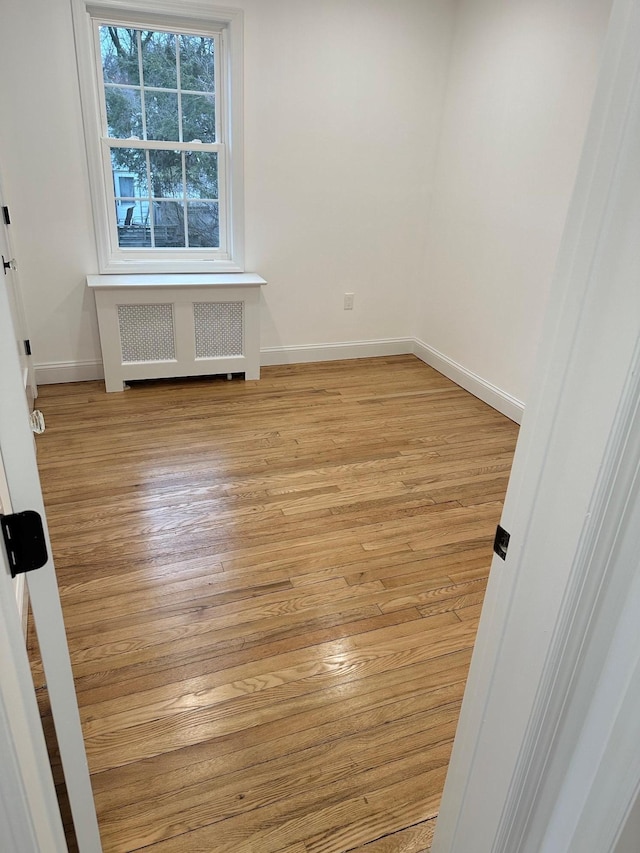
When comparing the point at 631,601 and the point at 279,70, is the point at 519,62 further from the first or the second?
the point at 631,601

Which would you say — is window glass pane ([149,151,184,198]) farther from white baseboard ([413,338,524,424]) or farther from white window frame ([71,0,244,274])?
white baseboard ([413,338,524,424])

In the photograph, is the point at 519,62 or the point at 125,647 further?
the point at 519,62

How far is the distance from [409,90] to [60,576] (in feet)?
12.8

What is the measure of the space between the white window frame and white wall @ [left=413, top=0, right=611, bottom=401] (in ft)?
5.09

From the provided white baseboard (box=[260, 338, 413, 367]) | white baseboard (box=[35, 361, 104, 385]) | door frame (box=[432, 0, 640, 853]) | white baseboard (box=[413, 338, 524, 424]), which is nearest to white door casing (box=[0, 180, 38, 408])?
white baseboard (box=[35, 361, 104, 385])

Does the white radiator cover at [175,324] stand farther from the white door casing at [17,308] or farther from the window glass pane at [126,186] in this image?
the window glass pane at [126,186]

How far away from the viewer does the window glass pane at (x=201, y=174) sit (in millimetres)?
3902

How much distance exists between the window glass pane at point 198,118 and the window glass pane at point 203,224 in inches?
16.3

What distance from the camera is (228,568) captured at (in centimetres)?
233

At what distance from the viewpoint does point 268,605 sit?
2.15 m

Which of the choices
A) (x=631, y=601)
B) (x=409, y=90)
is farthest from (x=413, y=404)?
(x=631, y=601)

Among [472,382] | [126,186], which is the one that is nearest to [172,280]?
[126,186]

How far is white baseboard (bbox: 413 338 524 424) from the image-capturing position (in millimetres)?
3816

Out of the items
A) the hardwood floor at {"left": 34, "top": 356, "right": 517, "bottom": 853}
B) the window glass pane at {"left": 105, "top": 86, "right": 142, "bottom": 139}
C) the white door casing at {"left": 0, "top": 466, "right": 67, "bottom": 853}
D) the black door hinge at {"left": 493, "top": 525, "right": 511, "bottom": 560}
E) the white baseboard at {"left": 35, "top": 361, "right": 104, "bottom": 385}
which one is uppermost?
the window glass pane at {"left": 105, "top": 86, "right": 142, "bottom": 139}
